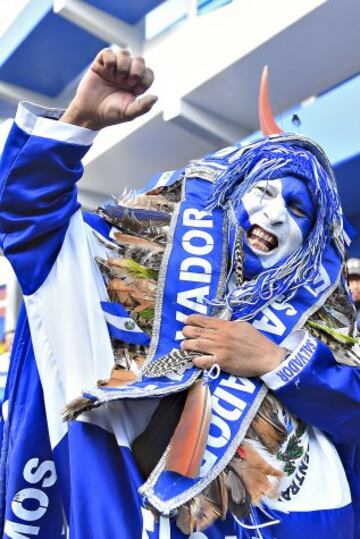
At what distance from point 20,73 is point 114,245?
346 cm

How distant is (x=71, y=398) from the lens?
0.91m

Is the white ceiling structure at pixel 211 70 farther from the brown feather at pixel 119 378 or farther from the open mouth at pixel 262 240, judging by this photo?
the brown feather at pixel 119 378

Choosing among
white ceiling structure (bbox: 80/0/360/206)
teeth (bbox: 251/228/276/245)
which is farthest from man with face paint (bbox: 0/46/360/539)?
white ceiling structure (bbox: 80/0/360/206)

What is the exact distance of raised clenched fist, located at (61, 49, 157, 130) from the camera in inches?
32.6

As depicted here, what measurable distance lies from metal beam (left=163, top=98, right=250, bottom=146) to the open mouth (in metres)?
2.35

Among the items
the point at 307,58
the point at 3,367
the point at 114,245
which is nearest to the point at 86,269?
the point at 114,245

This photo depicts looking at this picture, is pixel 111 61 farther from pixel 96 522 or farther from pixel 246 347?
pixel 96 522

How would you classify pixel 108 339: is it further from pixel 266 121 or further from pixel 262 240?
pixel 266 121

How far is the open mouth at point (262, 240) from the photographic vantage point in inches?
39.6

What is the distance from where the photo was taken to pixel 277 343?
0.98m

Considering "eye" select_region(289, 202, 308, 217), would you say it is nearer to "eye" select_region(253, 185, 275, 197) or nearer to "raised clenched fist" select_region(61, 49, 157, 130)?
"eye" select_region(253, 185, 275, 197)

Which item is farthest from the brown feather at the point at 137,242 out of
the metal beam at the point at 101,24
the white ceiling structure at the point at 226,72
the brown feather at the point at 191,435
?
the metal beam at the point at 101,24

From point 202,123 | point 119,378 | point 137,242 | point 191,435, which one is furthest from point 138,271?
point 202,123

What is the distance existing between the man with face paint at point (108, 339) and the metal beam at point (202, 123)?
2.24m
